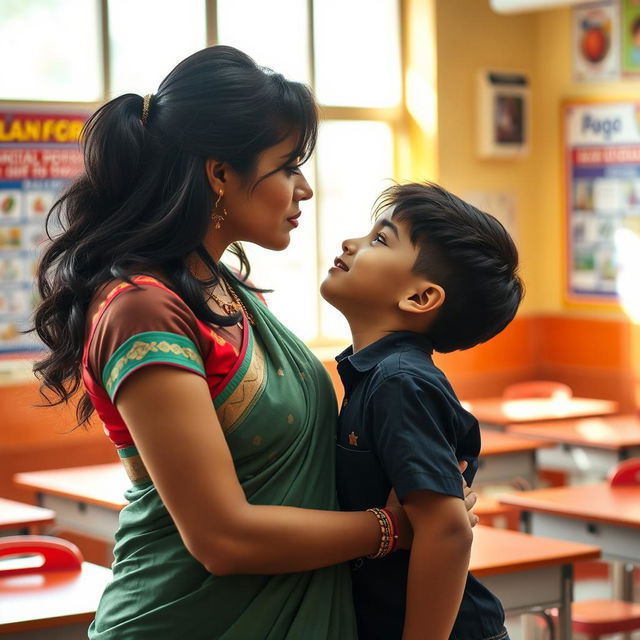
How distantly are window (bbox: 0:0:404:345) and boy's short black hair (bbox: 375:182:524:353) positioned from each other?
12.7ft

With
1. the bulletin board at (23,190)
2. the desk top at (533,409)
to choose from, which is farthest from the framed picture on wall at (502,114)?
the bulletin board at (23,190)

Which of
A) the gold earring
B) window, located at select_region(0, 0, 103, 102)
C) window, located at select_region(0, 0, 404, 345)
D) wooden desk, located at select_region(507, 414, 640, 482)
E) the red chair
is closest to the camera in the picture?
the gold earring

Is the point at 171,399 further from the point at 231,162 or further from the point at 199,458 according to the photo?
the point at 231,162

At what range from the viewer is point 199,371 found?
4.45ft

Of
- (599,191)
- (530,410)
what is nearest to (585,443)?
(530,410)

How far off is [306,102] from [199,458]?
510 mm

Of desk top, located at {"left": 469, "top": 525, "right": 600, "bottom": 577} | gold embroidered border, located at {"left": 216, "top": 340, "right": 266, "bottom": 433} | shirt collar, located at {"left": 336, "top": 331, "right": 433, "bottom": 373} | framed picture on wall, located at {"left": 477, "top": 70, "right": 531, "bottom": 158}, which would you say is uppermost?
framed picture on wall, located at {"left": 477, "top": 70, "right": 531, "bottom": 158}

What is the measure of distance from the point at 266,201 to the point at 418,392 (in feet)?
1.04

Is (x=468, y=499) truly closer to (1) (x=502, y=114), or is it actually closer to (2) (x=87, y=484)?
(2) (x=87, y=484)

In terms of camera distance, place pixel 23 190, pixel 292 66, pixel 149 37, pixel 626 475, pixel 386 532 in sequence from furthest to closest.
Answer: pixel 292 66 < pixel 149 37 < pixel 23 190 < pixel 626 475 < pixel 386 532

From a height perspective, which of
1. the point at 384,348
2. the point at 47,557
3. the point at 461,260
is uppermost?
the point at 461,260

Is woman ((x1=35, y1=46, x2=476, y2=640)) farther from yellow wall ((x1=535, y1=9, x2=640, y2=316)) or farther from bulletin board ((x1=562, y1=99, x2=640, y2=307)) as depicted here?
yellow wall ((x1=535, y1=9, x2=640, y2=316))

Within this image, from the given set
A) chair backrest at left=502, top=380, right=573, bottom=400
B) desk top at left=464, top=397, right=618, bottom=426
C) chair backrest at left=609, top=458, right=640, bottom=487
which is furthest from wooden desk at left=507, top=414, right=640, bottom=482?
chair backrest at left=609, top=458, right=640, bottom=487

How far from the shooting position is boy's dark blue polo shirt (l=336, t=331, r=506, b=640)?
1438 millimetres
